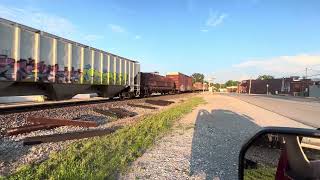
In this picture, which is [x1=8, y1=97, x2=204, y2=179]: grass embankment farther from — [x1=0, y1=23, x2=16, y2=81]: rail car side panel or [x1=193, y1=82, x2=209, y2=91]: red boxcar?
[x1=193, y1=82, x2=209, y2=91]: red boxcar

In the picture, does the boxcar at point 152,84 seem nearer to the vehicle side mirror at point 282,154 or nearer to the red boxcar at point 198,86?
the vehicle side mirror at point 282,154

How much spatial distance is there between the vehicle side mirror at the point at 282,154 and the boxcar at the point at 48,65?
12.5 metres

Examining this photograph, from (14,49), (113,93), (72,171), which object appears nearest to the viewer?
(72,171)

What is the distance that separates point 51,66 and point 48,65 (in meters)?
0.20

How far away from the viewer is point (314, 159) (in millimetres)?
3135

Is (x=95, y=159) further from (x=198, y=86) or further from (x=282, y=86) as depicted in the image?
(x=282, y=86)

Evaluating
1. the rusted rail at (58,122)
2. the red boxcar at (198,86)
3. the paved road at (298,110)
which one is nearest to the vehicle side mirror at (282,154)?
the rusted rail at (58,122)

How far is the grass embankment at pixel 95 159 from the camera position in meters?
6.12

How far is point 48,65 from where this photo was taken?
677 inches

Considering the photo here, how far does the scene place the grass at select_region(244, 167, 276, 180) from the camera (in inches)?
130

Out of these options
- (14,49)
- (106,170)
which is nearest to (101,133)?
(106,170)

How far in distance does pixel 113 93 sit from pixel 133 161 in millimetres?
20395

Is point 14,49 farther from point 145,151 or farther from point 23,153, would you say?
point 145,151

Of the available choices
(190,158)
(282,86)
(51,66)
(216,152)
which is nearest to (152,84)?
(51,66)
